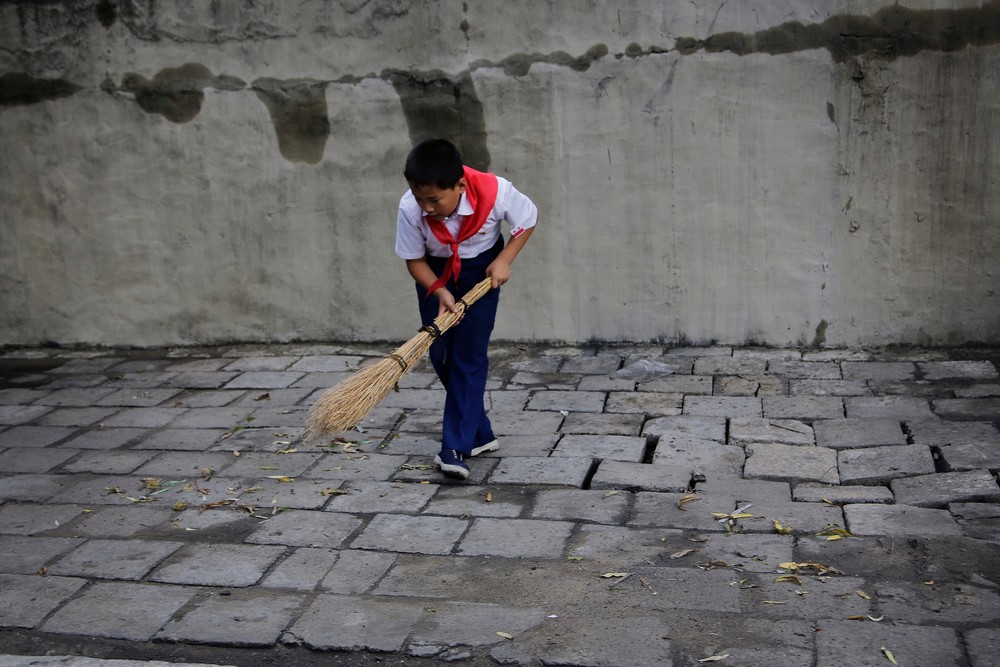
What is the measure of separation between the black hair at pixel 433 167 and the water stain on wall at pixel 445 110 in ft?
7.68

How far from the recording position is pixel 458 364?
470 centimetres

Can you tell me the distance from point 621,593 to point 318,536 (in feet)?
4.20

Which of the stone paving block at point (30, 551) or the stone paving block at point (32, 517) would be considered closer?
the stone paving block at point (30, 551)

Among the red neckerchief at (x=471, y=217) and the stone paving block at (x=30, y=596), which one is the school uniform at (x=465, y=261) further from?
the stone paving block at (x=30, y=596)

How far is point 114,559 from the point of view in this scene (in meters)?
3.97

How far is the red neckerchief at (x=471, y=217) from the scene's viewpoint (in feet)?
14.8

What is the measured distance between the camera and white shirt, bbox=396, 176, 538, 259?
177 inches

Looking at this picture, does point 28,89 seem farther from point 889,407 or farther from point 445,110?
point 889,407

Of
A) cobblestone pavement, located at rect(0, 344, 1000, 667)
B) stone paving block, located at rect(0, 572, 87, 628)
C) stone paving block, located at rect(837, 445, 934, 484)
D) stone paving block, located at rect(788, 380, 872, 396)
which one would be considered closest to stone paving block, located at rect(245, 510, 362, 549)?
cobblestone pavement, located at rect(0, 344, 1000, 667)

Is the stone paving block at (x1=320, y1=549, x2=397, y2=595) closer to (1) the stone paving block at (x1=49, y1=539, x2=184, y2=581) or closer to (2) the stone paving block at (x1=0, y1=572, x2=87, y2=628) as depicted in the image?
(1) the stone paving block at (x1=49, y1=539, x2=184, y2=581)

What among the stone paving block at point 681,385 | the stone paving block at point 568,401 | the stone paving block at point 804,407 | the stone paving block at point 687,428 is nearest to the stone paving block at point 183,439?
the stone paving block at point 568,401

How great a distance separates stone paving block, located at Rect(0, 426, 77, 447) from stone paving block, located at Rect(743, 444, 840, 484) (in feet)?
11.7

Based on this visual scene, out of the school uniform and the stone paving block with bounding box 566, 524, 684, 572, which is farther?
the school uniform

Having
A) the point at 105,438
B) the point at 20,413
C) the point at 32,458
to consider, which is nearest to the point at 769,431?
the point at 105,438
